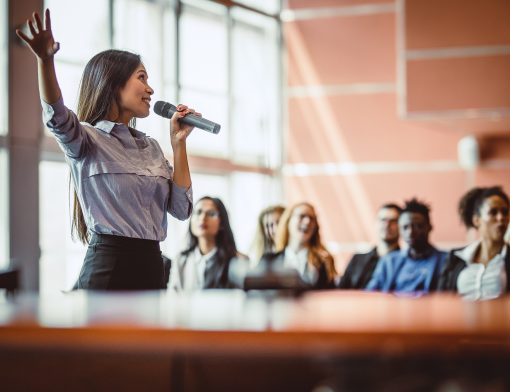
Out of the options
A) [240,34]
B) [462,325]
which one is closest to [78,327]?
[462,325]

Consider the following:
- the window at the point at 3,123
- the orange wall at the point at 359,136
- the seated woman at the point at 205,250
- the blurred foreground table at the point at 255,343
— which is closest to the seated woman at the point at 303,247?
the seated woman at the point at 205,250

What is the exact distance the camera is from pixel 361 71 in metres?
7.23

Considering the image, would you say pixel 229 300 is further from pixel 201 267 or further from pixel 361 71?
pixel 361 71

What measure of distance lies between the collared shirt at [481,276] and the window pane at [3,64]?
2539 mm

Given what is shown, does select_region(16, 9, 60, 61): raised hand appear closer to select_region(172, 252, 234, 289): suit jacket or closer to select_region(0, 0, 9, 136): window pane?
select_region(172, 252, 234, 289): suit jacket

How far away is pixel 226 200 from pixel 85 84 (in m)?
4.79

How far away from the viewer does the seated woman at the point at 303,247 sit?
473 cm

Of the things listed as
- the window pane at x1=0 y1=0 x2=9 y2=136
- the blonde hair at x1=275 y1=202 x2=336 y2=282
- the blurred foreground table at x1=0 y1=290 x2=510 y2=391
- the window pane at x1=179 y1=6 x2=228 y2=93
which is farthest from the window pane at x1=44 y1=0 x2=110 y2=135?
the blurred foreground table at x1=0 y1=290 x2=510 y2=391

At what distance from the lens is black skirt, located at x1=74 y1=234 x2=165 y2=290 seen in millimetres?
2021

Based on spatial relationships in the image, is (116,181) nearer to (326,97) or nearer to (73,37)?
(73,37)

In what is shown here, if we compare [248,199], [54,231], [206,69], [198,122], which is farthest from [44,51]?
[248,199]

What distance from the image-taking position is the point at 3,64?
→ 470 cm

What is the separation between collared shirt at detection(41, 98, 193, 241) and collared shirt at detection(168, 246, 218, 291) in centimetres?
220

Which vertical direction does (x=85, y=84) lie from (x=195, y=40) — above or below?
below
